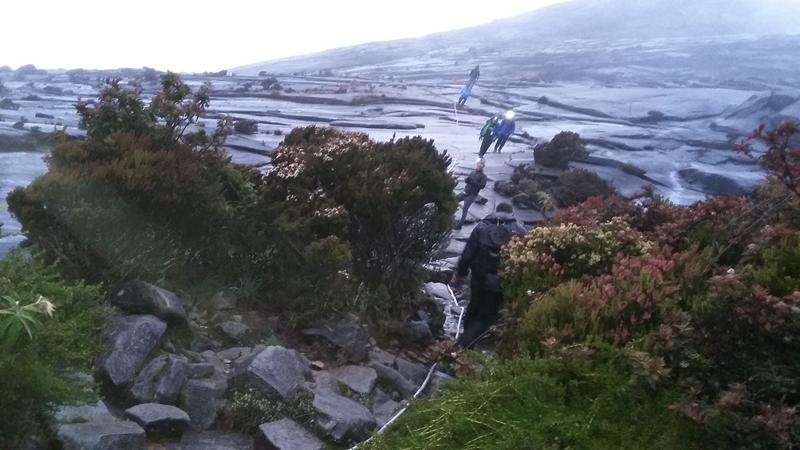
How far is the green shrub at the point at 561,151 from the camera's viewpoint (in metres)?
13.6

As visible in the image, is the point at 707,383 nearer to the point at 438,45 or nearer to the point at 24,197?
the point at 24,197

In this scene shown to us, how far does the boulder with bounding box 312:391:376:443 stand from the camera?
5062mm

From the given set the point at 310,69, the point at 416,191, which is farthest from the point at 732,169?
the point at 310,69

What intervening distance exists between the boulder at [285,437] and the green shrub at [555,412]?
532 millimetres

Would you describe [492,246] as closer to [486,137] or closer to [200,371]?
[200,371]

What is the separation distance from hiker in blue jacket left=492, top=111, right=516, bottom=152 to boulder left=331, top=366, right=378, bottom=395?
8.49 meters

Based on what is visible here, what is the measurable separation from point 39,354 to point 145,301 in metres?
1.97

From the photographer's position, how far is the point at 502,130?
14281mm

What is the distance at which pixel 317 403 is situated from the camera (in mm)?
5258

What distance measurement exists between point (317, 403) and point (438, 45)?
19.7m

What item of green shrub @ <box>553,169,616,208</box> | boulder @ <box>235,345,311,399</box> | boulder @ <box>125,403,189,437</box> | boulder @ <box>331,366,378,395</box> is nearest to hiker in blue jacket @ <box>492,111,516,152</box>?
green shrub @ <box>553,169,616,208</box>

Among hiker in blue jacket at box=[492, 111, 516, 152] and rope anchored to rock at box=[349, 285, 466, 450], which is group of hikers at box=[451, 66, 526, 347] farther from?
hiker in blue jacket at box=[492, 111, 516, 152]

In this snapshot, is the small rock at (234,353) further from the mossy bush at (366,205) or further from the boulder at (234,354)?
the mossy bush at (366,205)

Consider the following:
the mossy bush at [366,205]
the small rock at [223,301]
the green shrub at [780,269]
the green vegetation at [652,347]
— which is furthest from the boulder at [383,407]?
the green shrub at [780,269]
